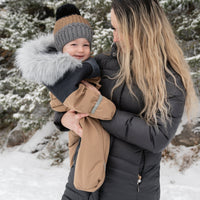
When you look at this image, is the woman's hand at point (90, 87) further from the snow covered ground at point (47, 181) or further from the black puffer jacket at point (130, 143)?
the snow covered ground at point (47, 181)

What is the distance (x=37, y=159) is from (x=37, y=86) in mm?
2682

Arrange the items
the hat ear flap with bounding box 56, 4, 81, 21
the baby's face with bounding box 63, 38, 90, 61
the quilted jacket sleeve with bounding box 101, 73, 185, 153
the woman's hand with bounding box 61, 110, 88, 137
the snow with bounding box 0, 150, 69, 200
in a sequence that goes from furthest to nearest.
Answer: the snow with bounding box 0, 150, 69, 200, the hat ear flap with bounding box 56, 4, 81, 21, the baby's face with bounding box 63, 38, 90, 61, the woman's hand with bounding box 61, 110, 88, 137, the quilted jacket sleeve with bounding box 101, 73, 185, 153

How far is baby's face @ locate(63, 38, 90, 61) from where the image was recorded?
6.18 feet

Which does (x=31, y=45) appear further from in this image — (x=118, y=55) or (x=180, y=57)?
(x=180, y=57)

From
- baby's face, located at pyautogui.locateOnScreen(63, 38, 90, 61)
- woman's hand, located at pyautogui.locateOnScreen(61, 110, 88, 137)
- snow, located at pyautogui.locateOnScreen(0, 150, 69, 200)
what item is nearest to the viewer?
woman's hand, located at pyautogui.locateOnScreen(61, 110, 88, 137)

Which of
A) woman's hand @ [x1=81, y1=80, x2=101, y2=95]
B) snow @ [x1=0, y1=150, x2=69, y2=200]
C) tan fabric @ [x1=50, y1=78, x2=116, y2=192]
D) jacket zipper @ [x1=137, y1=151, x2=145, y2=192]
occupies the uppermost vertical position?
woman's hand @ [x1=81, y1=80, x2=101, y2=95]

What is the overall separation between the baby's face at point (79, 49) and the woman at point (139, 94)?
0.39 metres

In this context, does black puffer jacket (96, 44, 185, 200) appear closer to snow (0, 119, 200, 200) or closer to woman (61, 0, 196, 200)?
woman (61, 0, 196, 200)

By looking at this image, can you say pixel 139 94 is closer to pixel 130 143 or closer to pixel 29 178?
pixel 130 143

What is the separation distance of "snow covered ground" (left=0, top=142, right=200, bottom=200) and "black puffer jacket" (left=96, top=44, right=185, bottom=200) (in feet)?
10.4

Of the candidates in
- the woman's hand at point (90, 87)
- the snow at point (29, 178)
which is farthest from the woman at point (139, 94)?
the snow at point (29, 178)

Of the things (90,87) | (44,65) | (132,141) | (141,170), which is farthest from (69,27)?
(141,170)

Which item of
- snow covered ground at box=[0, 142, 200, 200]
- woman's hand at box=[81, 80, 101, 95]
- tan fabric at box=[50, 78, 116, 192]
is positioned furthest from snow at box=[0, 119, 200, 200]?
woman's hand at box=[81, 80, 101, 95]

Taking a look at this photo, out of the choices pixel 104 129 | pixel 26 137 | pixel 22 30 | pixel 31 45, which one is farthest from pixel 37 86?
pixel 104 129
